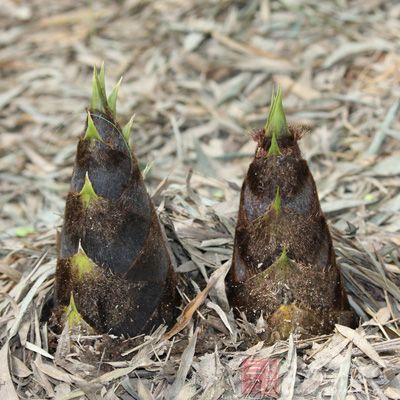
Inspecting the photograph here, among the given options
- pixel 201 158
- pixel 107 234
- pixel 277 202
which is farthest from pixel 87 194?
pixel 201 158

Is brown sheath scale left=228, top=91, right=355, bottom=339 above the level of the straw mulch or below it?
above

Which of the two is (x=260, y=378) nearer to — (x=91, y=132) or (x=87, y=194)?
(x=87, y=194)

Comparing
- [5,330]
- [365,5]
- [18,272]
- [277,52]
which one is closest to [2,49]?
[277,52]

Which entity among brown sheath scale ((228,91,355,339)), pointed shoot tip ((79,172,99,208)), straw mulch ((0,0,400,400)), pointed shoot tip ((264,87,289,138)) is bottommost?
straw mulch ((0,0,400,400))

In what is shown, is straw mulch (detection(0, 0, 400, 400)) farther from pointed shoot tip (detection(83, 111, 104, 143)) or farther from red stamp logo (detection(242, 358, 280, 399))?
pointed shoot tip (detection(83, 111, 104, 143))

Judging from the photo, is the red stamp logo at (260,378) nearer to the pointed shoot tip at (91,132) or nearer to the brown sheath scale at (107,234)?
the brown sheath scale at (107,234)

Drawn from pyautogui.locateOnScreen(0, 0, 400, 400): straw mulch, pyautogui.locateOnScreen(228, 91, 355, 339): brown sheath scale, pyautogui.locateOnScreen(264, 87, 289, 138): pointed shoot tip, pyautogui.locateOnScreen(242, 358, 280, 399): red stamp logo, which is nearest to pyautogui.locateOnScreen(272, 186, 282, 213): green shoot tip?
pyautogui.locateOnScreen(228, 91, 355, 339): brown sheath scale

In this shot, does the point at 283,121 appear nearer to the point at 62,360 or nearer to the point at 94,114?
the point at 94,114
